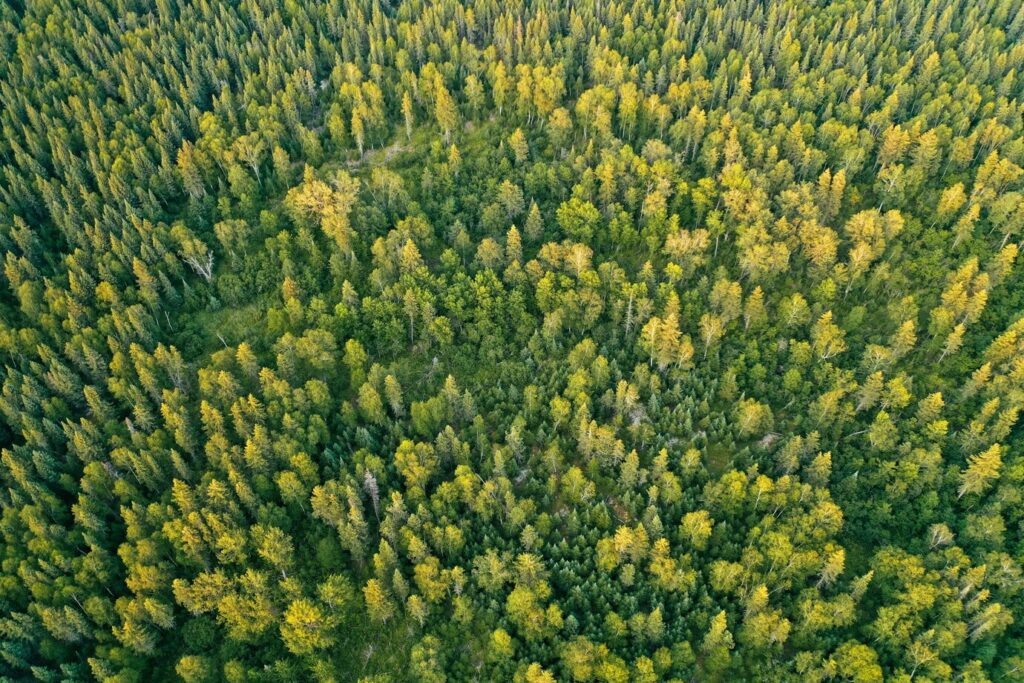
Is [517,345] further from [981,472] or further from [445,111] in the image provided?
[981,472]

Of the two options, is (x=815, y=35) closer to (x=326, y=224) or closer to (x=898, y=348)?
(x=898, y=348)

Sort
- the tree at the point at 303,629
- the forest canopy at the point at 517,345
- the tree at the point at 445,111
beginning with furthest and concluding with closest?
the tree at the point at 445,111 → the forest canopy at the point at 517,345 → the tree at the point at 303,629

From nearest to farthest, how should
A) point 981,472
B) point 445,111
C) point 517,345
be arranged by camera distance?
point 981,472
point 517,345
point 445,111

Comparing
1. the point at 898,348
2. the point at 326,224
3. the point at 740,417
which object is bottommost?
the point at 740,417

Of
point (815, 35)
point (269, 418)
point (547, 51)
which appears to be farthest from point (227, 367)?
point (815, 35)

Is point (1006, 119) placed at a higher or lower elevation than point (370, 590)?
higher

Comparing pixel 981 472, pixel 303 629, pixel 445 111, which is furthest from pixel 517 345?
pixel 981 472

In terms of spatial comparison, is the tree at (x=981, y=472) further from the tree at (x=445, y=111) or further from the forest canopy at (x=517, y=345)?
the tree at (x=445, y=111)

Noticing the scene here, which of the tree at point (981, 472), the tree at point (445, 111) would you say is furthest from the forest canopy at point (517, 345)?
the tree at point (445, 111)

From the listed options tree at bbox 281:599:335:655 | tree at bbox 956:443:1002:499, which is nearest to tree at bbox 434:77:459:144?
tree at bbox 281:599:335:655
